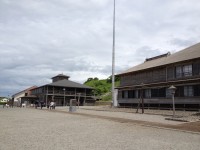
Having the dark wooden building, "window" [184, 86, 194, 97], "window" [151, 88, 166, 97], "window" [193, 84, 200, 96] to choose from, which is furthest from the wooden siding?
the dark wooden building

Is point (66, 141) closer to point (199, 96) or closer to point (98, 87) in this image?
point (199, 96)

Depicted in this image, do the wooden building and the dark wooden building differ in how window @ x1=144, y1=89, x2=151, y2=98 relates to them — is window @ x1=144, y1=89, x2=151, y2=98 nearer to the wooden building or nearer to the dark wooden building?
the wooden building

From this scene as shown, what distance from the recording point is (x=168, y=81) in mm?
34406

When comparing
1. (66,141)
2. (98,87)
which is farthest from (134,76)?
(98,87)

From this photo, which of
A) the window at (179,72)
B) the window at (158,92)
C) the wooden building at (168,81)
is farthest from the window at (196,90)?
the window at (158,92)

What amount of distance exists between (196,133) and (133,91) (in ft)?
97.2

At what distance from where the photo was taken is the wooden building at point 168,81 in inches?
1218

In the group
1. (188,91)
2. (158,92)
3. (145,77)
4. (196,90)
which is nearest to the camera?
(196,90)

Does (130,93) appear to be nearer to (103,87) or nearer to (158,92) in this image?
(158,92)

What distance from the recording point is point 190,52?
33.9 meters

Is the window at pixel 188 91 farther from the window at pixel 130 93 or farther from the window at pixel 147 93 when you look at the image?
the window at pixel 130 93

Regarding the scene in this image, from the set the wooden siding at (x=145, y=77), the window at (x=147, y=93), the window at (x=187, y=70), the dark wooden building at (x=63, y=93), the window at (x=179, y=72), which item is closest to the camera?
the window at (x=187, y=70)

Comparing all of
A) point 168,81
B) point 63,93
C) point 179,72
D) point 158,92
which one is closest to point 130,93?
point 158,92

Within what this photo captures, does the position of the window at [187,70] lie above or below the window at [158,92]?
above
